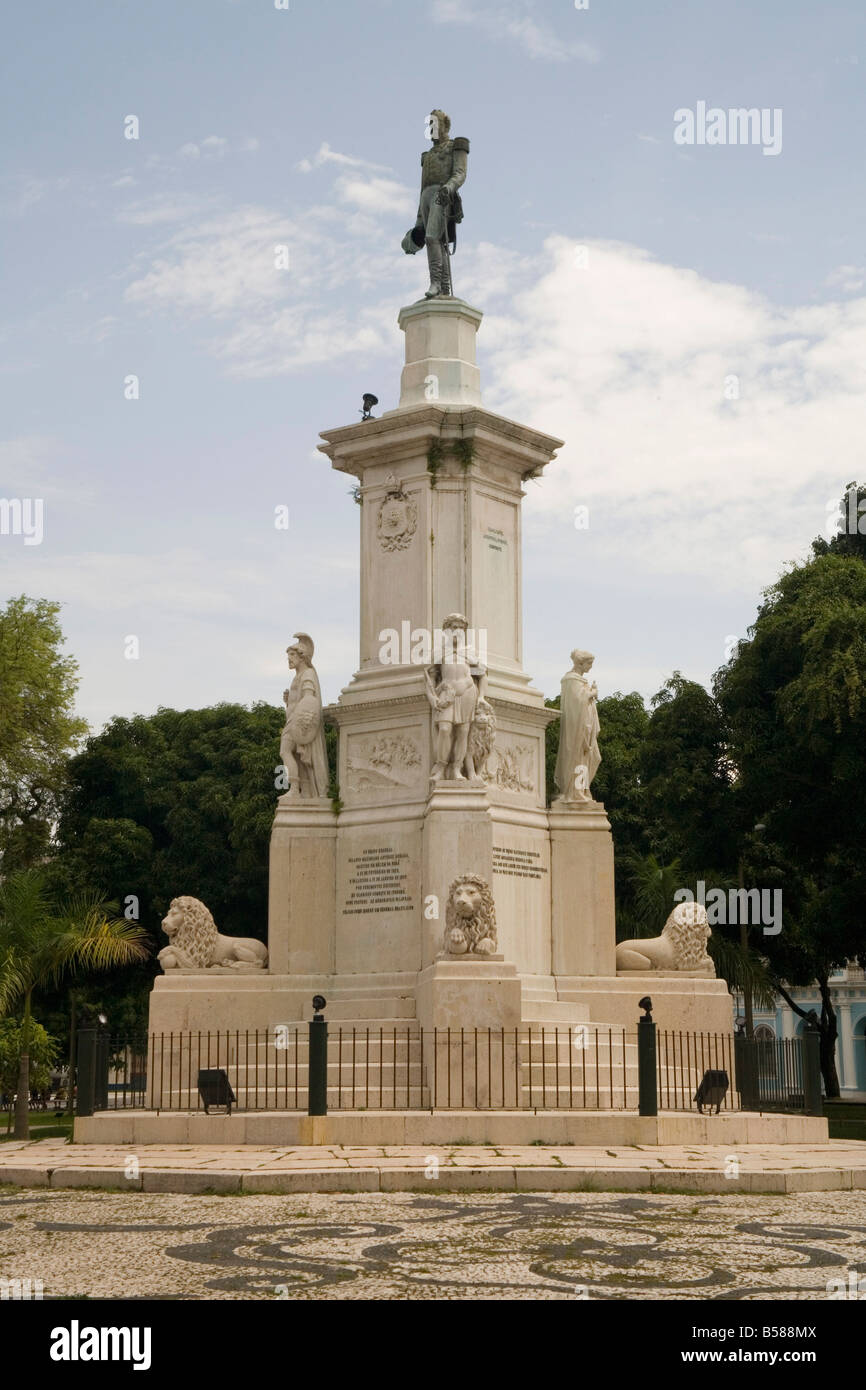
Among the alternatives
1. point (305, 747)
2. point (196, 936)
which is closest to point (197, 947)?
point (196, 936)

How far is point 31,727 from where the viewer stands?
46.3m

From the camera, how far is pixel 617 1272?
9328mm

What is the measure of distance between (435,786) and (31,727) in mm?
26352

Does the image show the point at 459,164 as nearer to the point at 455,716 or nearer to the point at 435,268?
the point at 435,268

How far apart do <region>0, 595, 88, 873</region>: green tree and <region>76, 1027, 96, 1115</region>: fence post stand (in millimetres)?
26208

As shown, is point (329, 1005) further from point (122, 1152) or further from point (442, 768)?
point (122, 1152)

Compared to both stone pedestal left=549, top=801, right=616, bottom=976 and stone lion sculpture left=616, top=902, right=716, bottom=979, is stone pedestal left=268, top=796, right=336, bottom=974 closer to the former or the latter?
stone pedestal left=549, top=801, right=616, bottom=976

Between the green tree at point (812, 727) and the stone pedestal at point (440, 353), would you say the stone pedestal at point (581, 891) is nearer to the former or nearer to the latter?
the green tree at point (812, 727)

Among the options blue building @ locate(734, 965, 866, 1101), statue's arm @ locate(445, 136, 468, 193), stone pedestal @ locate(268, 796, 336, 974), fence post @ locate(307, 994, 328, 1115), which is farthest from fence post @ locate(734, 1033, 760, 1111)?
blue building @ locate(734, 965, 866, 1101)

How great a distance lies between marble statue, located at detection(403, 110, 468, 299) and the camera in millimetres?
26219

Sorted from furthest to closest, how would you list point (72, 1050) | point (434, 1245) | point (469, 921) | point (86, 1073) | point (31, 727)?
point (31, 727) → point (72, 1050) → point (469, 921) → point (86, 1073) → point (434, 1245)

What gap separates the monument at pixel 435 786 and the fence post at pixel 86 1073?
12.2 feet

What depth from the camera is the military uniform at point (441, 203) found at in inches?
1032
